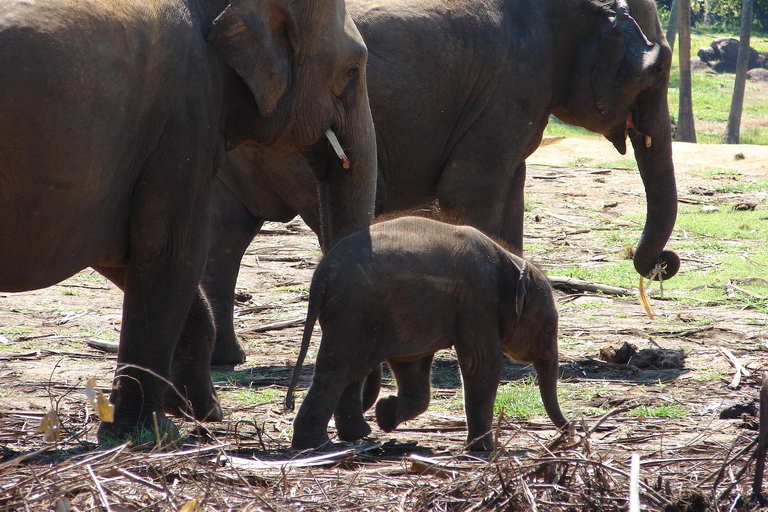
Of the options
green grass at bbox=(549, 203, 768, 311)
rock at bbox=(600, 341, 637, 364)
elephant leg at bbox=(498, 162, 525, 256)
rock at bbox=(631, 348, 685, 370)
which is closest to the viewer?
rock at bbox=(631, 348, 685, 370)

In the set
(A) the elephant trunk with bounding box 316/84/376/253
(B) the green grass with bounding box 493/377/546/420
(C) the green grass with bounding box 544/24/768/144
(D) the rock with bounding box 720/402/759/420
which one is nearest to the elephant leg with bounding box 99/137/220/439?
(A) the elephant trunk with bounding box 316/84/376/253

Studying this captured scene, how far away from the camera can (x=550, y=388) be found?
4.56 metres

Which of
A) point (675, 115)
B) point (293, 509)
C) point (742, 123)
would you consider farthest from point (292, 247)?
point (675, 115)

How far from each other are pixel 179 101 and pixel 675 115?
1171 inches

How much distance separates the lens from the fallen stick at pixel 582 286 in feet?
25.5

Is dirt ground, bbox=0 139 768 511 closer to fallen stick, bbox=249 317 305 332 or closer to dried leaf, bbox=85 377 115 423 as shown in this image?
fallen stick, bbox=249 317 305 332

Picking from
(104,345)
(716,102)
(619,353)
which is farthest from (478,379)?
(716,102)

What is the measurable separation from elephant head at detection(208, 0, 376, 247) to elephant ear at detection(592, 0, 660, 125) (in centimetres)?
197

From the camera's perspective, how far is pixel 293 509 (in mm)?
2982

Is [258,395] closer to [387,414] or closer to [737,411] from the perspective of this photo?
[387,414]

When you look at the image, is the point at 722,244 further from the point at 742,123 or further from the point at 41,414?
the point at 742,123

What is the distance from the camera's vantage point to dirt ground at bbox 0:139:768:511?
311 cm

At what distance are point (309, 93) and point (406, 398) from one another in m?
1.34

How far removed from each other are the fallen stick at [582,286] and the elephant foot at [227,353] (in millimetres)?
2697
